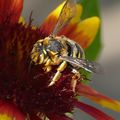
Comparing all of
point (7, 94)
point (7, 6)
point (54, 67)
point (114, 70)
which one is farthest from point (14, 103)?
point (114, 70)

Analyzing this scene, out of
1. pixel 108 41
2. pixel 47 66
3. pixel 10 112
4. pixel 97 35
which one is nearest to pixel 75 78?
pixel 47 66

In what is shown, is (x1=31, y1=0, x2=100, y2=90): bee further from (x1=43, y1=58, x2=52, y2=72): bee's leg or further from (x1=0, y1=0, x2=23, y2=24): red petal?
(x1=0, y1=0, x2=23, y2=24): red petal

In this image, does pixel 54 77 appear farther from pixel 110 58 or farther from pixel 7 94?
pixel 110 58

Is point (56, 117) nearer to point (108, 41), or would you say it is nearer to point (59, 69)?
point (59, 69)

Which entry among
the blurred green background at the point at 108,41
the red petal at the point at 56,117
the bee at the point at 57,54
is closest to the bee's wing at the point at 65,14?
the bee at the point at 57,54

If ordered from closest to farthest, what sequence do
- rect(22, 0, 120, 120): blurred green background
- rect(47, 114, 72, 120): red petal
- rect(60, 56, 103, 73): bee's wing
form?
rect(60, 56, 103, 73): bee's wing
rect(47, 114, 72, 120): red petal
rect(22, 0, 120, 120): blurred green background

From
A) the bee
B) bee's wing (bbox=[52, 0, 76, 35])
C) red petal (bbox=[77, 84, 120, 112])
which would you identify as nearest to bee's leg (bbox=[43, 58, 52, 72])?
the bee

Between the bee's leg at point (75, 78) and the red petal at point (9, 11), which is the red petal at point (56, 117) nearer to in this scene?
the bee's leg at point (75, 78)

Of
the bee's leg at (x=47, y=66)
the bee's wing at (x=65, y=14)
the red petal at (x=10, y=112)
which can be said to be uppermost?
the bee's wing at (x=65, y=14)
